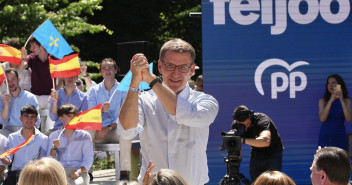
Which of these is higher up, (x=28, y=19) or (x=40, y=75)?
(x=28, y=19)

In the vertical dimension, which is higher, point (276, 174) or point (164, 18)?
point (164, 18)

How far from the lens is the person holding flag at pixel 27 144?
27.5 feet

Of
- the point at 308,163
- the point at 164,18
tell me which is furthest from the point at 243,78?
the point at 164,18

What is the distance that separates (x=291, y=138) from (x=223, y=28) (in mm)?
1859

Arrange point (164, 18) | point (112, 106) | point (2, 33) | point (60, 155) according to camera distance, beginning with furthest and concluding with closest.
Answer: point (164, 18)
point (2, 33)
point (112, 106)
point (60, 155)

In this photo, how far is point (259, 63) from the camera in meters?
8.80

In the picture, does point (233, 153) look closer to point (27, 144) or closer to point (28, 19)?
point (27, 144)

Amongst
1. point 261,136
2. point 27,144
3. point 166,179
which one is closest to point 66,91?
point 27,144

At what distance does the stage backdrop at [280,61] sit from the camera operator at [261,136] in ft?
3.42

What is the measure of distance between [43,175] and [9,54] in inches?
235

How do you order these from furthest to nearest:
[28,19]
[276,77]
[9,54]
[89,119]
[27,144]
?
[28,19]
[9,54]
[276,77]
[27,144]
[89,119]

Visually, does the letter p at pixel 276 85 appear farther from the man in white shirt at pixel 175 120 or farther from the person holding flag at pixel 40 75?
the man in white shirt at pixel 175 120

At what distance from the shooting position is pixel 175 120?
3.67m

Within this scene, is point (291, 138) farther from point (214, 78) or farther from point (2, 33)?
point (2, 33)
